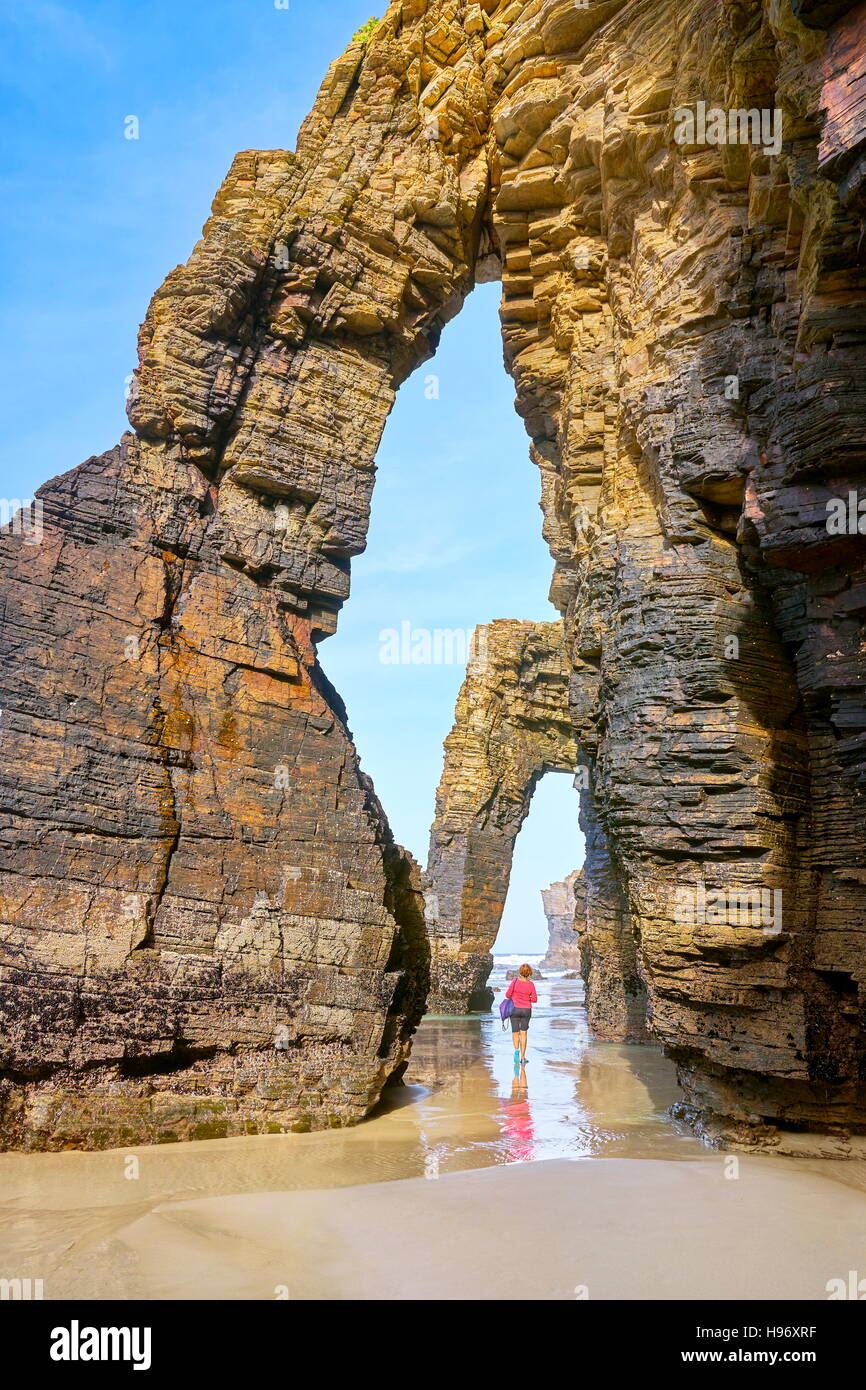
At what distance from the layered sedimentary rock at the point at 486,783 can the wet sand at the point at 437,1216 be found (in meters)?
20.0

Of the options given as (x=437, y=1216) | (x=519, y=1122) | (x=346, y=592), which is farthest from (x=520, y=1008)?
(x=437, y=1216)

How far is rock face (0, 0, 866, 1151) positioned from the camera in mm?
8852

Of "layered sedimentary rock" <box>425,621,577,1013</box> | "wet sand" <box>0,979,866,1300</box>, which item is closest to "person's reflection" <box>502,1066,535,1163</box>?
"wet sand" <box>0,979,866,1300</box>

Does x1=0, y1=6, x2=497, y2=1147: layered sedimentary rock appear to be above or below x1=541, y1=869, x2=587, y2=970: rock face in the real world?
above

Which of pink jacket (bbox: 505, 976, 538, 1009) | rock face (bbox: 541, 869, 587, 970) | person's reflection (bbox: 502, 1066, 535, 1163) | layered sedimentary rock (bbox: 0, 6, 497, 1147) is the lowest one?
rock face (bbox: 541, 869, 587, 970)

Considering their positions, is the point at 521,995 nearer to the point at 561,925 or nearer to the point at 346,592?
the point at 346,592

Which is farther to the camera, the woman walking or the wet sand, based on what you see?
the woman walking

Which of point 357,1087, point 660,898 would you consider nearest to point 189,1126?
point 357,1087

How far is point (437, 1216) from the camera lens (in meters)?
6.40

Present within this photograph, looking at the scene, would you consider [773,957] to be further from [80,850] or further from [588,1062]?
[588,1062]

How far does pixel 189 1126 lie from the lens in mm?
9234

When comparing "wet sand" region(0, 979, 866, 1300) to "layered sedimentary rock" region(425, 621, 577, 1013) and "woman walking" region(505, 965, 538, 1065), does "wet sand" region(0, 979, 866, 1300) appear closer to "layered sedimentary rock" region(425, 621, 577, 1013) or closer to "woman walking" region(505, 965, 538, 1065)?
"woman walking" region(505, 965, 538, 1065)

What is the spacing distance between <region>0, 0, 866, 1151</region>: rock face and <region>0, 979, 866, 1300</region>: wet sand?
102cm

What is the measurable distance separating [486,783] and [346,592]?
19.9 meters
